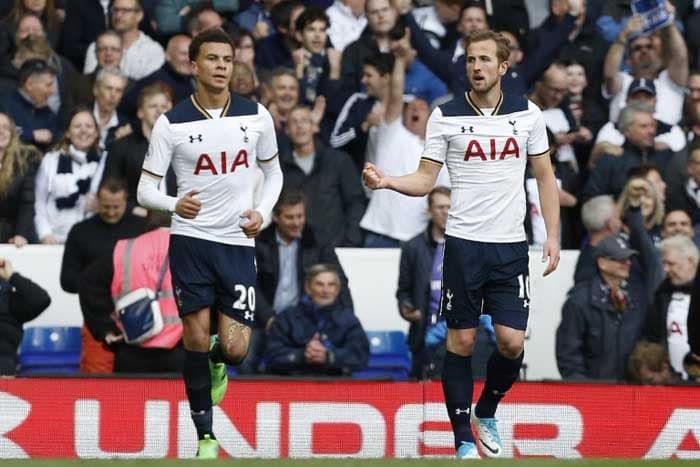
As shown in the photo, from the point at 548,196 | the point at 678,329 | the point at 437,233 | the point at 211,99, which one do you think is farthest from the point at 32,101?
the point at 548,196

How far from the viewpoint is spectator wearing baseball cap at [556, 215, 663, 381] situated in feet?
42.3

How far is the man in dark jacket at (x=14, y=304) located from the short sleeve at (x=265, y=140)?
326 centimetres

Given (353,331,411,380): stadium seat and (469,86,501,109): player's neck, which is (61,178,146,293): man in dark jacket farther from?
(469,86,501,109): player's neck

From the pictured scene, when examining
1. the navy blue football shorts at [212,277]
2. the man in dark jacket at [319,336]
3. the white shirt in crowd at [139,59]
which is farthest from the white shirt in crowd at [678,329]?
the white shirt in crowd at [139,59]

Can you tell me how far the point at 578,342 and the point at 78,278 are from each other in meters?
3.64

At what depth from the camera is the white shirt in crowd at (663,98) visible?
1511 cm

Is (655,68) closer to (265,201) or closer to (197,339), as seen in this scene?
(265,201)

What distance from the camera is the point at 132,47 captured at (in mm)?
15047

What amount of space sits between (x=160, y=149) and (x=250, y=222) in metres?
0.64

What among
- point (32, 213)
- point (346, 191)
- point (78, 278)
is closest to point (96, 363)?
point (78, 278)

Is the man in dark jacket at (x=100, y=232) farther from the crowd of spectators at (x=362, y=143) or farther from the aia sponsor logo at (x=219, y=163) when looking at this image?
the aia sponsor logo at (x=219, y=163)

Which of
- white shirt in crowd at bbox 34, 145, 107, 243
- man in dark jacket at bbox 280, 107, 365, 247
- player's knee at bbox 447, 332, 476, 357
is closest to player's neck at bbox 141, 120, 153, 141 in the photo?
white shirt in crowd at bbox 34, 145, 107, 243

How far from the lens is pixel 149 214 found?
1300 cm

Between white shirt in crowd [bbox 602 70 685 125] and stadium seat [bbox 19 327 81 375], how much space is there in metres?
5.01
